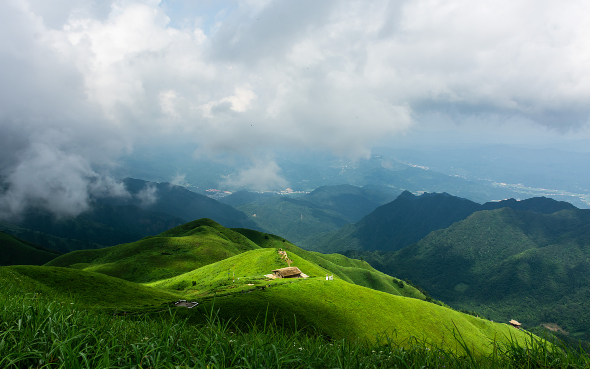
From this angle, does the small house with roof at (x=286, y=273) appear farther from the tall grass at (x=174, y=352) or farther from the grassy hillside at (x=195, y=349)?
the tall grass at (x=174, y=352)

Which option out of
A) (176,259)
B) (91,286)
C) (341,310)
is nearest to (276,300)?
(341,310)

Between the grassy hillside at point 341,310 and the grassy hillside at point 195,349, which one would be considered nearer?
the grassy hillside at point 195,349

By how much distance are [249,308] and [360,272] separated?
13803 centimetres

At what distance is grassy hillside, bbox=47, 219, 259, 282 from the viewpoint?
121 m

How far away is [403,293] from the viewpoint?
158875 mm

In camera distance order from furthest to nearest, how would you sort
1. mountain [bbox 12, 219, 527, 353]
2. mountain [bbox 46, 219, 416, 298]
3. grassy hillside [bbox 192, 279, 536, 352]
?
mountain [bbox 46, 219, 416, 298], grassy hillside [bbox 192, 279, 536, 352], mountain [bbox 12, 219, 527, 353]

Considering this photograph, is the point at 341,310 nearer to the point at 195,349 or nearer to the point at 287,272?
the point at 287,272

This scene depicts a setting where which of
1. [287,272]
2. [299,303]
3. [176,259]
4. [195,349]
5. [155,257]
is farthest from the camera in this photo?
[155,257]

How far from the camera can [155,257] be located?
133500mm

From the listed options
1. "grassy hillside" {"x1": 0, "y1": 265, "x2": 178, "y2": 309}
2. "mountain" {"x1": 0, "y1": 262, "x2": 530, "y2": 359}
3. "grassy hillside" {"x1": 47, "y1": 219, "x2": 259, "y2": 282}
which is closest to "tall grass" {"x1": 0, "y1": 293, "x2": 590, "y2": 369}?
"mountain" {"x1": 0, "y1": 262, "x2": 530, "y2": 359}

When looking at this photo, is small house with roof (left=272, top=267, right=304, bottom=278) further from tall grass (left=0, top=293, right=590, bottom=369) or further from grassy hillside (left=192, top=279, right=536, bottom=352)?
tall grass (left=0, top=293, right=590, bottom=369)

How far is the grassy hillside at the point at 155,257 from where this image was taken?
121188 millimetres

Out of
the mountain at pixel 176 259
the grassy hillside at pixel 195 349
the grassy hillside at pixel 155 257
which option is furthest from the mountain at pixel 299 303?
the grassy hillside at pixel 155 257

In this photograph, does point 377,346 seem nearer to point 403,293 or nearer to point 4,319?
point 4,319
